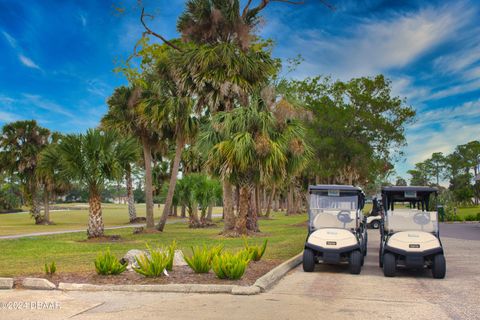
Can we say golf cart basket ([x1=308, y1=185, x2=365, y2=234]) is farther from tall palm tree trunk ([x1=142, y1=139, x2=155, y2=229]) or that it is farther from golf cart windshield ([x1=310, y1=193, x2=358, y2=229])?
tall palm tree trunk ([x1=142, y1=139, x2=155, y2=229])

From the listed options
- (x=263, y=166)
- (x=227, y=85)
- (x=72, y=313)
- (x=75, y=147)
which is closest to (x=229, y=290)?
(x=72, y=313)

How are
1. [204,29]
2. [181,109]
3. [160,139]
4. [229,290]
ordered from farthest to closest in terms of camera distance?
[160,139], [181,109], [204,29], [229,290]

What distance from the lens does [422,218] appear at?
12.1m

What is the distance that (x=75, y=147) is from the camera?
21.6m

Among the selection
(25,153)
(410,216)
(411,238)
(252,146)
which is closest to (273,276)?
(411,238)

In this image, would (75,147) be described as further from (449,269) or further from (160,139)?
(449,269)

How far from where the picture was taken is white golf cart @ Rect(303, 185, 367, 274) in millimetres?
11680

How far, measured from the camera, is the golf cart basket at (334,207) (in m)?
12.9

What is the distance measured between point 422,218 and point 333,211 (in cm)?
224

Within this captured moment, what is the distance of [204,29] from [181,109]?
15.5 feet

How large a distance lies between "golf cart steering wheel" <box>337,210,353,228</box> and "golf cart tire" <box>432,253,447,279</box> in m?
2.47

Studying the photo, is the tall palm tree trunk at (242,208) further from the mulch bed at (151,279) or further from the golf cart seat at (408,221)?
the mulch bed at (151,279)

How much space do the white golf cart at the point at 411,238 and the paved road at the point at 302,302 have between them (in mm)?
361

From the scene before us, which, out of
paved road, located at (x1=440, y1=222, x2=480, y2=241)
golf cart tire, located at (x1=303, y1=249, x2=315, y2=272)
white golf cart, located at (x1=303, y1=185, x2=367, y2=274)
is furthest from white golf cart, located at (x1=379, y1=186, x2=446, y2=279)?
paved road, located at (x1=440, y1=222, x2=480, y2=241)
